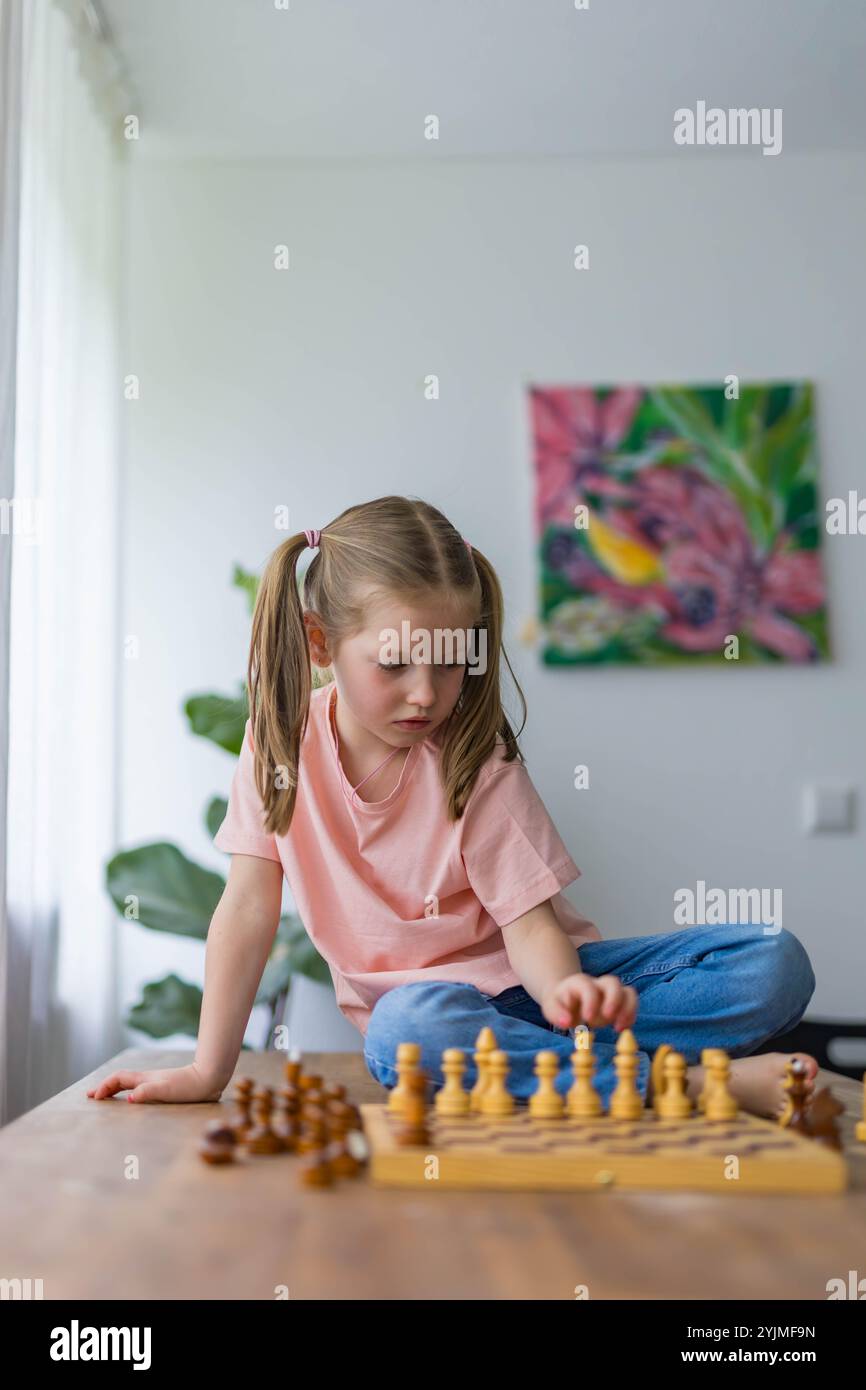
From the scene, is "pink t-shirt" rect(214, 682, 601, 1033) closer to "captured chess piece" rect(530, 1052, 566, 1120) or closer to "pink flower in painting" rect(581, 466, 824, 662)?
"captured chess piece" rect(530, 1052, 566, 1120)

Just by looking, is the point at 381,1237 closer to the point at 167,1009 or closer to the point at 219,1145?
the point at 219,1145

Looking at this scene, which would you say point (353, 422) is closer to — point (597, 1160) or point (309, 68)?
point (309, 68)

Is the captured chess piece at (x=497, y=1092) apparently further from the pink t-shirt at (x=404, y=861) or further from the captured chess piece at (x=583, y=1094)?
the pink t-shirt at (x=404, y=861)

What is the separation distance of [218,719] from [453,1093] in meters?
→ 1.31

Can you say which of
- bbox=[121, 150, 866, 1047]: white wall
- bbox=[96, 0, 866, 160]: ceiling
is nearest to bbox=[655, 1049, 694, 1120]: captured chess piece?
bbox=[121, 150, 866, 1047]: white wall

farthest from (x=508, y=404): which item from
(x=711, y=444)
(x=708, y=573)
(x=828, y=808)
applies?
(x=828, y=808)

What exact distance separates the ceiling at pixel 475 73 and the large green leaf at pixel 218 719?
3.97 feet

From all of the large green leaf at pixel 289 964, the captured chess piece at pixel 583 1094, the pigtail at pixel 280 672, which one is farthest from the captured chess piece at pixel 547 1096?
the large green leaf at pixel 289 964

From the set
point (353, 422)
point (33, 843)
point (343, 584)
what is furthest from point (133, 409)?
point (343, 584)

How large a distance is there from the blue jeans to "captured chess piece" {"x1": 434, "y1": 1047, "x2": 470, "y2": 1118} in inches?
5.3

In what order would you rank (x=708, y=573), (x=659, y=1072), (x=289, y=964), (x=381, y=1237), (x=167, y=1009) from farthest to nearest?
1. (x=708, y=573)
2. (x=167, y=1009)
3. (x=289, y=964)
4. (x=659, y=1072)
5. (x=381, y=1237)

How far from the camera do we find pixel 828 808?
2643mm

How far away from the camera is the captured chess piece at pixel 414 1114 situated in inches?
35.3

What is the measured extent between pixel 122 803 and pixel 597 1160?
6.22ft
